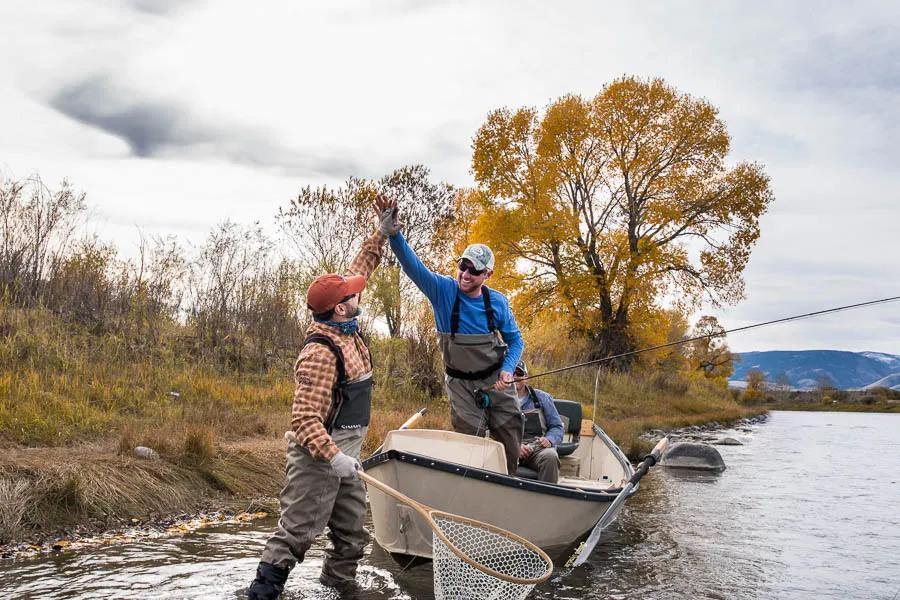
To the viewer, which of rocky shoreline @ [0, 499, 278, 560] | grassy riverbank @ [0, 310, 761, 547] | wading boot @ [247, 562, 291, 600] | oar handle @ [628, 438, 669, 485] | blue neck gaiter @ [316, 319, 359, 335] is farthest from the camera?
oar handle @ [628, 438, 669, 485]

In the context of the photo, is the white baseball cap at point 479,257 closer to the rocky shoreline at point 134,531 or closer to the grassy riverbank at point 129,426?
the rocky shoreline at point 134,531

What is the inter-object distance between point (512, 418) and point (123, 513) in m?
3.69

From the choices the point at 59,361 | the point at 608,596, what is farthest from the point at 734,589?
the point at 59,361

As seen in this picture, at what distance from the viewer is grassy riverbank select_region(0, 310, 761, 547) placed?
22.3ft

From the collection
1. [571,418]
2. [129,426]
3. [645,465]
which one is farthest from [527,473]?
[129,426]

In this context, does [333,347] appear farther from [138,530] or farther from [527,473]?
[138,530]

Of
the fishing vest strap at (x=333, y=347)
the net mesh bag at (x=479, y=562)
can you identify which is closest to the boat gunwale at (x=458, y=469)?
the net mesh bag at (x=479, y=562)

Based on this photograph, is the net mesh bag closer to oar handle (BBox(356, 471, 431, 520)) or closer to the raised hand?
oar handle (BBox(356, 471, 431, 520))

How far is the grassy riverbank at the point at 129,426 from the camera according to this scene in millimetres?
6809

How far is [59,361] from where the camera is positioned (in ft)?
34.7

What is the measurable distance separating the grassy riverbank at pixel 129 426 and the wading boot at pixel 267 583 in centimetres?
278

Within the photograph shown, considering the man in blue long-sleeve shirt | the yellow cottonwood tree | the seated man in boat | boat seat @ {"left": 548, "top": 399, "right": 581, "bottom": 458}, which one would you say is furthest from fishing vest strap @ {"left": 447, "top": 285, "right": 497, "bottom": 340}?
the yellow cottonwood tree

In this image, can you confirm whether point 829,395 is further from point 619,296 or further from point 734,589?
point 734,589

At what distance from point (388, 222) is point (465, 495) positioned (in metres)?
2.13
